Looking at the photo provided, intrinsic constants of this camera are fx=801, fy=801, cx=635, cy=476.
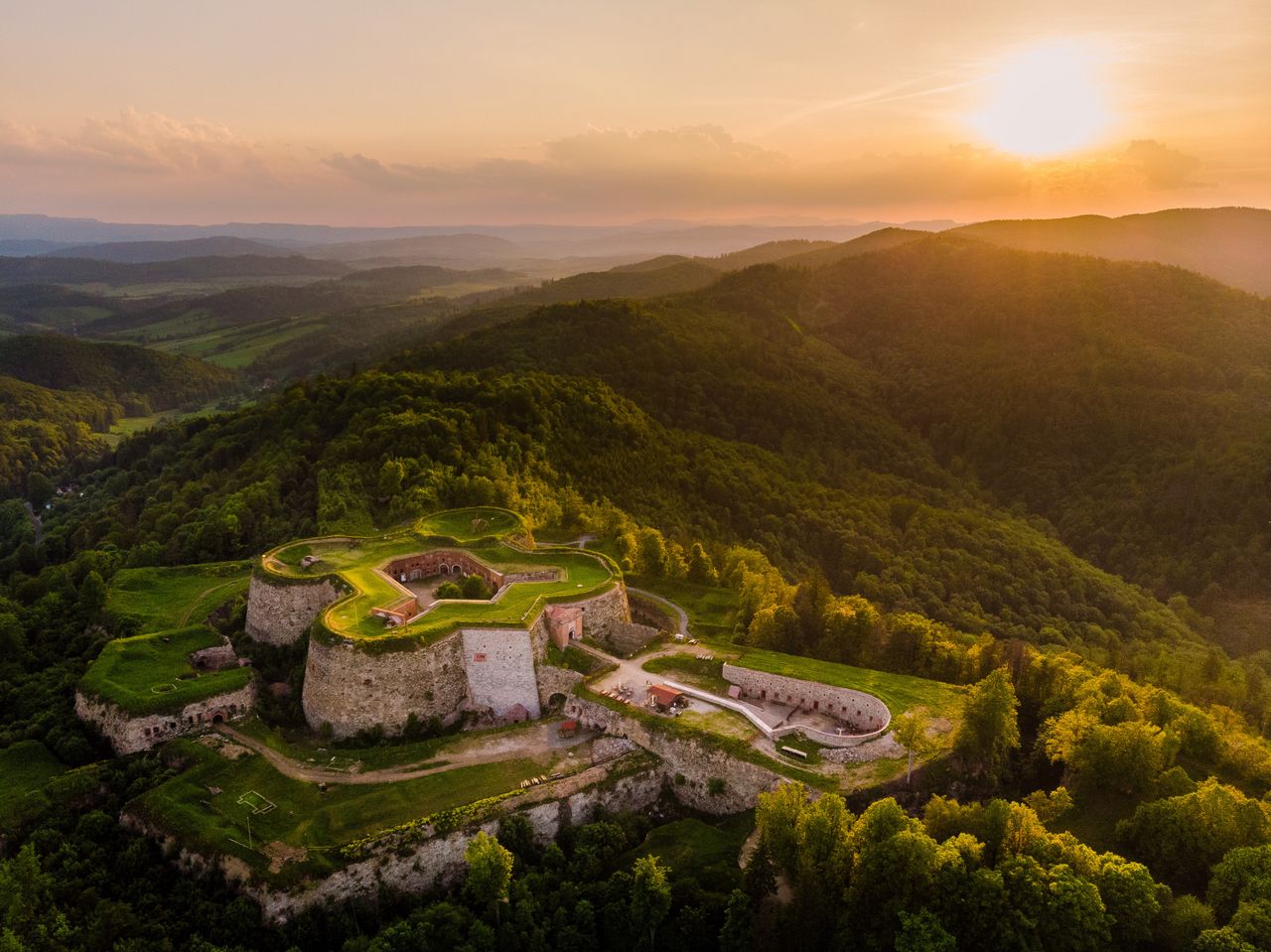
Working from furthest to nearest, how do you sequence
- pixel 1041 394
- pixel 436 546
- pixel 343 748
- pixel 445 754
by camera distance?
pixel 1041 394
pixel 436 546
pixel 343 748
pixel 445 754

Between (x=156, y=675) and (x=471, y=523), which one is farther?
(x=471, y=523)

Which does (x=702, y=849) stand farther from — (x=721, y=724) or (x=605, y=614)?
(x=605, y=614)

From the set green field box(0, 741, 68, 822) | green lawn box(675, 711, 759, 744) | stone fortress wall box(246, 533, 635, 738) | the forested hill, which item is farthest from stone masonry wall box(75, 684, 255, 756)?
the forested hill

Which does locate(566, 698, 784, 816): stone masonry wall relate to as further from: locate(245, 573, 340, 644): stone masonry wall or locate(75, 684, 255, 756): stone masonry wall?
locate(75, 684, 255, 756): stone masonry wall

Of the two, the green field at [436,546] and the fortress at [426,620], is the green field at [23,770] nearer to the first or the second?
the fortress at [426,620]

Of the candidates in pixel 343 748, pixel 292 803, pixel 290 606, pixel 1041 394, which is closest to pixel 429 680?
pixel 343 748

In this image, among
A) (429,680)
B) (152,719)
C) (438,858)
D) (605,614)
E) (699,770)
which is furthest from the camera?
(605,614)

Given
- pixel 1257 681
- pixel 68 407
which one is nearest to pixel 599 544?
pixel 1257 681
